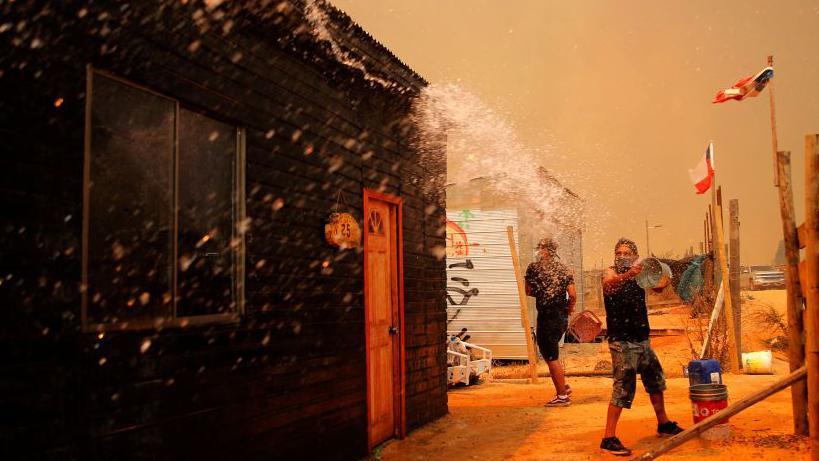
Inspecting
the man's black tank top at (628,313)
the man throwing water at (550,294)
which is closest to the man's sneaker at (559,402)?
the man throwing water at (550,294)

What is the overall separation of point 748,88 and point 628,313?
33.3 feet

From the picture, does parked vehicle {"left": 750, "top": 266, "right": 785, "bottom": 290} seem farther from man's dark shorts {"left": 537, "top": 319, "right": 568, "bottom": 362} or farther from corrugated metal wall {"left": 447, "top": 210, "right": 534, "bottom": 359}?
man's dark shorts {"left": 537, "top": 319, "right": 568, "bottom": 362}

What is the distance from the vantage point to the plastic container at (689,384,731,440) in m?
6.96

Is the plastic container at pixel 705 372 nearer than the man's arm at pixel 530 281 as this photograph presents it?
Yes

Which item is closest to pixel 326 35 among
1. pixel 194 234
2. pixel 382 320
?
pixel 194 234

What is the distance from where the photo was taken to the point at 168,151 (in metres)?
4.74

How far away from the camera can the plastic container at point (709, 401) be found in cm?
696

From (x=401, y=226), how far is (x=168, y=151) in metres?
4.29

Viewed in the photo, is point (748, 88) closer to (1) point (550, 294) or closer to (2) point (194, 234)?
(1) point (550, 294)

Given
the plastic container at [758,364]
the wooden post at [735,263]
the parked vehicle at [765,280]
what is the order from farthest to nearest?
the parked vehicle at [765,280]
the wooden post at [735,263]
the plastic container at [758,364]

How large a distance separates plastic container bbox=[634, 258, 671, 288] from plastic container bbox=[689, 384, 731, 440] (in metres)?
1.16

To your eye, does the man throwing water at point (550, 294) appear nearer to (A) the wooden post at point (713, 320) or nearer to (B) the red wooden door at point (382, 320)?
(B) the red wooden door at point (382, 320)

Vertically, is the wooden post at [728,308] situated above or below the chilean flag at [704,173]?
below

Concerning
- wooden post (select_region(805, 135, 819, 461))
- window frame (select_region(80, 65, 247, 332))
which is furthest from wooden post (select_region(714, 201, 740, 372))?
window frame (select_region(80, 65, 247, 332))
